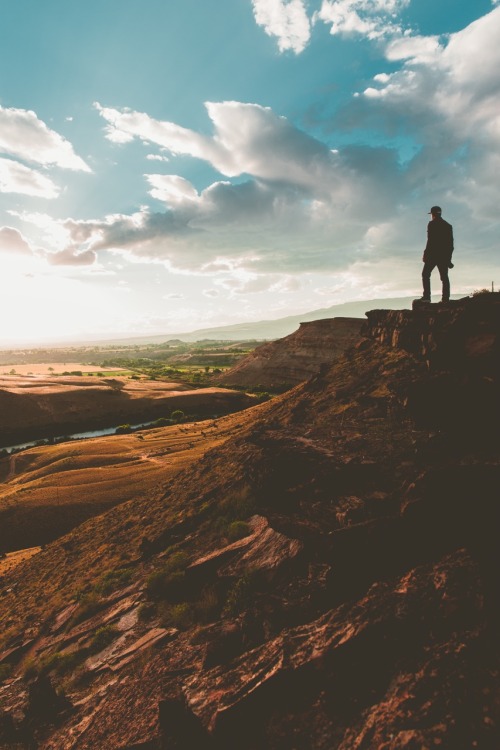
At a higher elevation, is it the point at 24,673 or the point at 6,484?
the point at 24,673

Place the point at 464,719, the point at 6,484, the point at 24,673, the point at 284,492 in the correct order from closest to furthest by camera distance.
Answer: the point at 464,719, the point at 284,492, the point at 24,673, the point at 6,484

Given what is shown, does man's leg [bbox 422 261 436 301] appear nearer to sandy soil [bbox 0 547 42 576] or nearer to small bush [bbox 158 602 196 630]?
small bush [bbox 158 602 196 630]

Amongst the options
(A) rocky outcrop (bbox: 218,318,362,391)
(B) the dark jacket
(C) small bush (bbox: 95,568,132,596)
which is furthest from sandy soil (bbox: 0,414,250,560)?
(A) rocky outcrop (bbox: 218,318,362,391)

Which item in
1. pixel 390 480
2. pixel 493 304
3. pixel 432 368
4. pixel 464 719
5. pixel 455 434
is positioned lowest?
pixel 464 719

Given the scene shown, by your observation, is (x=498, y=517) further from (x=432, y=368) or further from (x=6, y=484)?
(x=6, y=484)

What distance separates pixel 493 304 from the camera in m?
14.3

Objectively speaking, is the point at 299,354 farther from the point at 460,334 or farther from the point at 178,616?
the point at 178,616

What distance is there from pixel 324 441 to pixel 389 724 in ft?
33.1

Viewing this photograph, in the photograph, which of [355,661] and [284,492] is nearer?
[355,661]

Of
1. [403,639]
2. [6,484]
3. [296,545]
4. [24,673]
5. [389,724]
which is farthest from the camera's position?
[6,484]

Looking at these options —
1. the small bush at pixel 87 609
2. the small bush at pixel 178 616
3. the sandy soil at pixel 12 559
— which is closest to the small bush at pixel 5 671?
the small bush at pixel 87 609

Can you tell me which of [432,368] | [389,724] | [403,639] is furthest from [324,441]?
[389,724]

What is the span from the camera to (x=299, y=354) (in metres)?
144

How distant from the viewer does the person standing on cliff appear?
658 inches
